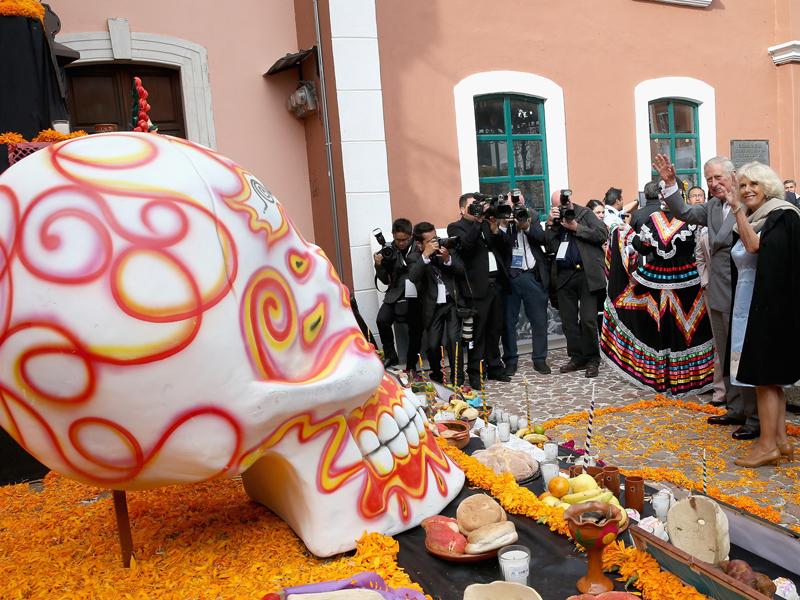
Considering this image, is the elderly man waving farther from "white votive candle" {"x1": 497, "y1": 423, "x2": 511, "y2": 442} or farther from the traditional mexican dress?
"white votive candle" {"x1": 497, "y1": 423, "x2": 511, "y2": 442}

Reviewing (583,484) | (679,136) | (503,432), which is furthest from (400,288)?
(679,136)

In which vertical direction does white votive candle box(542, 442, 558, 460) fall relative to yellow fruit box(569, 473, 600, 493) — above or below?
below

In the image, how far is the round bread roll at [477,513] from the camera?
268cm

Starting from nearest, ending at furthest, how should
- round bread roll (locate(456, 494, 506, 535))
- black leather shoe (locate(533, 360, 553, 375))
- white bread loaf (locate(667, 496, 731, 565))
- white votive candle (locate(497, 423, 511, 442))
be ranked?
1. white bread loaf (locate(667, 496, 731, 565))
2. round bread roll (locate(456, 494, 506, 535))
3. white votive candle (locate(497, 423, 511, 442))
4. black leather shoe (locate(533, 360, 553, 375))

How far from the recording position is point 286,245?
2.49m

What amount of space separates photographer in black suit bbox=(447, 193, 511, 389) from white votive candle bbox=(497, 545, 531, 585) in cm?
400

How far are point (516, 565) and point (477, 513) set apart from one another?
0.37 m

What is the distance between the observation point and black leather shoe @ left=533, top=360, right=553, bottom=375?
6840 mm

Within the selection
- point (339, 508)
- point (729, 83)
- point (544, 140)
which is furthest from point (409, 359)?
point (729, 83)

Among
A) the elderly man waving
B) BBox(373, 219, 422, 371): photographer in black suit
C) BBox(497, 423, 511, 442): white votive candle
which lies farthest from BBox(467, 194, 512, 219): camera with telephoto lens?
BBox(497, 423, 511, 442): white votive candle

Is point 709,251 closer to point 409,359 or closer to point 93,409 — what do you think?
point 409,359

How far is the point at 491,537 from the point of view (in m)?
2.56

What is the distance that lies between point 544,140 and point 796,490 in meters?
5.99

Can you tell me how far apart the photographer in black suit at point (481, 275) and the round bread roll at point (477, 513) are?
363 cm
